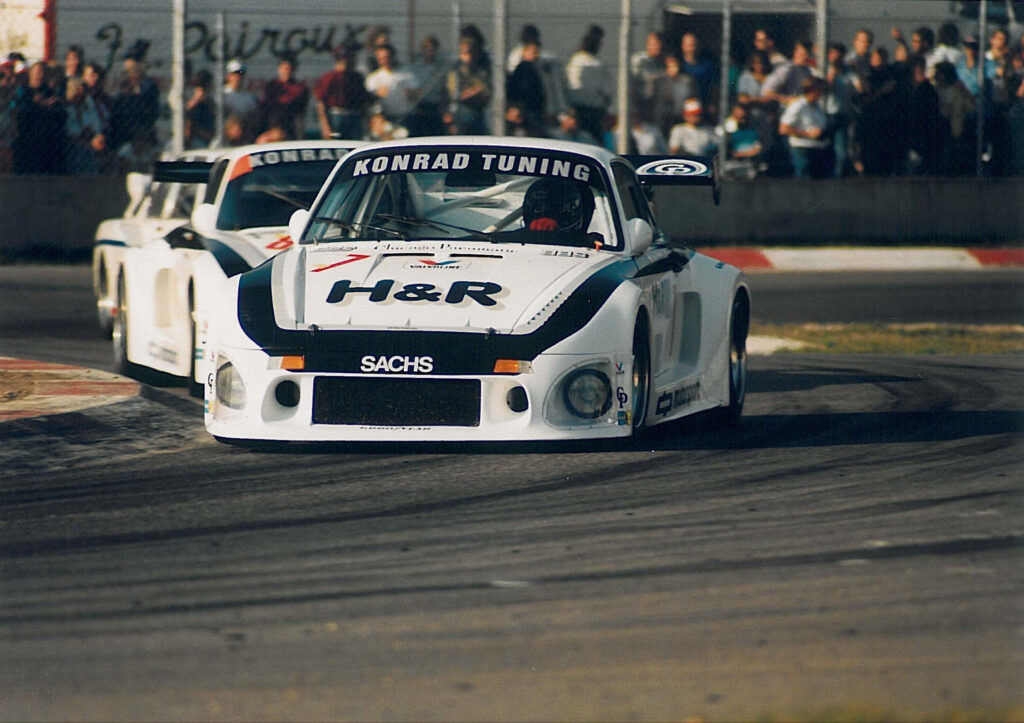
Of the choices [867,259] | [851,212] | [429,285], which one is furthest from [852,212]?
[429,285]

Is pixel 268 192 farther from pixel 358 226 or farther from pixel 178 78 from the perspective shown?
pixel 178 78

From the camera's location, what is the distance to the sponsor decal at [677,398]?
24.5 ft

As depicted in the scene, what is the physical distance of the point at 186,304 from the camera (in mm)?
8875

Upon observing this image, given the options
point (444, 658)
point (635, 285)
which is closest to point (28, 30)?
Answer: point (635, 285)

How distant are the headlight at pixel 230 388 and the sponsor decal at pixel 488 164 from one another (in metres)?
1.47

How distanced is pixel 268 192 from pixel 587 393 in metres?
3.59

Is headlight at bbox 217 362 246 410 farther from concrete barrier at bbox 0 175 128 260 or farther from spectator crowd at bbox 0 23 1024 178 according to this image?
concrete barrier at bbox 0 175 128 260

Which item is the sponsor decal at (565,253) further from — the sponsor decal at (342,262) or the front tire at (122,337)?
the front tire at (122,337)

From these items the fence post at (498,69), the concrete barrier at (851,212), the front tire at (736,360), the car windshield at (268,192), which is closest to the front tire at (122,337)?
the car windshield at (268,192)

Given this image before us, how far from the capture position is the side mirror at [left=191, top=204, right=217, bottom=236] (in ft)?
30.7

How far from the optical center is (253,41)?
18.4 m

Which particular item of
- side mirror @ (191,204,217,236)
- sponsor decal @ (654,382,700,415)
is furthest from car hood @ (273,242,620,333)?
side mirror @ (191,204,217,236)

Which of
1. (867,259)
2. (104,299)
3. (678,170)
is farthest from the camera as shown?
(867,259)

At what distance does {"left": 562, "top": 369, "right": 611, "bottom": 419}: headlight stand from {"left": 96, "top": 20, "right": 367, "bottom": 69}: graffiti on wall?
12121 mm
